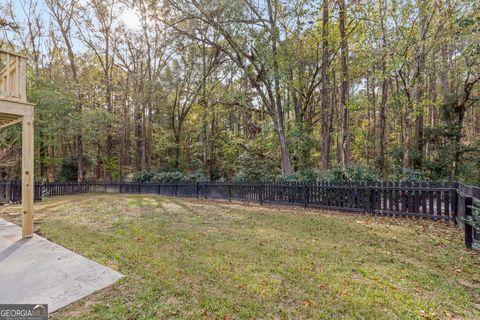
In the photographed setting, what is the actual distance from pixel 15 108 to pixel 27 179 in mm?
1355

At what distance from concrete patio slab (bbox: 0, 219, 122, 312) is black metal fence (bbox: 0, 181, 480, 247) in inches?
223

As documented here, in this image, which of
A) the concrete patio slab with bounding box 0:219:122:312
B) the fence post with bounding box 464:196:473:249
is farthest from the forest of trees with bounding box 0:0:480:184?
the concrete patio slab with bounding box 0:219:122:312

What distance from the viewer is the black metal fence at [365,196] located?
5.22 metres

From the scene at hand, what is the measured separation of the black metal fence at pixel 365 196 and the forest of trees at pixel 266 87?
1368 mm

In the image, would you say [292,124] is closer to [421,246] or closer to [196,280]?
[421,246]

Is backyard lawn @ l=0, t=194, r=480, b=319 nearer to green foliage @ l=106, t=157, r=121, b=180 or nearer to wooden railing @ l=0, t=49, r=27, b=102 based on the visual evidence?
wooden railing @ l=0, t=49, r=27, b=102

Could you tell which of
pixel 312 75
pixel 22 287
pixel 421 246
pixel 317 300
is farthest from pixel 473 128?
pixel 22 287

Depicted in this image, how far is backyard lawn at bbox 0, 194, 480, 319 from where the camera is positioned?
2.31 metres

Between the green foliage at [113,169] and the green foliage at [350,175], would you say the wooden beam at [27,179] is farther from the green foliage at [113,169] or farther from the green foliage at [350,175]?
the green foliage at [113,169]

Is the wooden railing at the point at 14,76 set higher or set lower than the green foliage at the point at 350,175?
higher

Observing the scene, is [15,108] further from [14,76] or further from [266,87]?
[266,87]

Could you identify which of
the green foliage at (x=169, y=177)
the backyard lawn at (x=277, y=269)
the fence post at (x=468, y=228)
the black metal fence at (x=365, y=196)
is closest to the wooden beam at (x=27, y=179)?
the backyard lawn at (x=277, y=269)

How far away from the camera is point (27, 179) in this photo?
448 cm

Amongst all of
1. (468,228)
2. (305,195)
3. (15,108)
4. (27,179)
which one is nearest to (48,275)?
(27,179)
